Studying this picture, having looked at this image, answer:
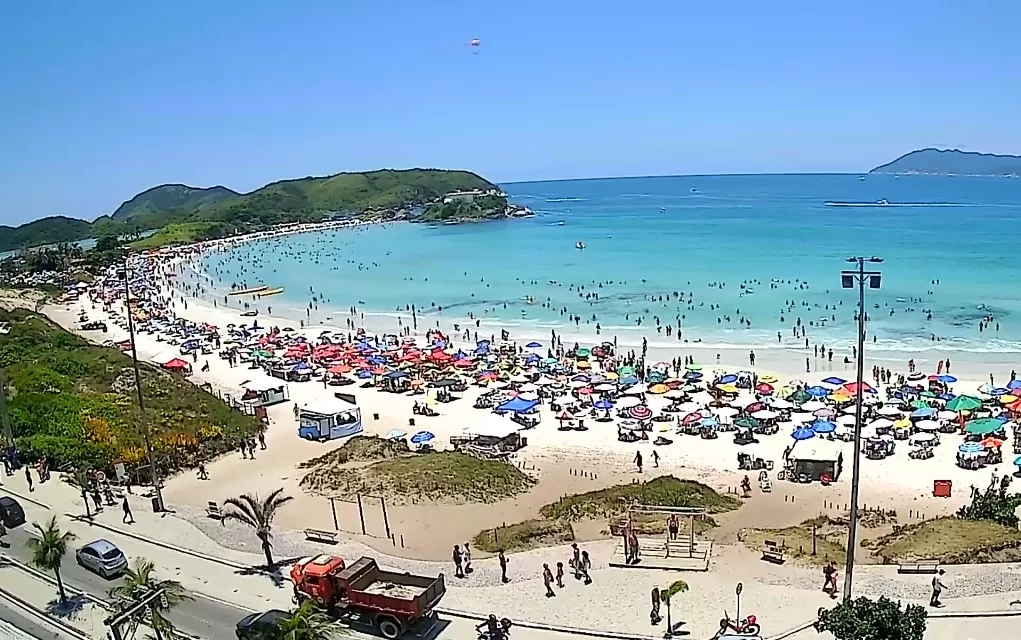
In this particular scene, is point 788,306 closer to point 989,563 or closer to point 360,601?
point 989,563

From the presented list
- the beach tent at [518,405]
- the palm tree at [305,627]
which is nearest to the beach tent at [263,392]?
the beach tent at [518,405]

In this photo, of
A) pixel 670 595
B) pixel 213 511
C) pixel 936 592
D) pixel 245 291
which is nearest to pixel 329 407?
pixel 213 511

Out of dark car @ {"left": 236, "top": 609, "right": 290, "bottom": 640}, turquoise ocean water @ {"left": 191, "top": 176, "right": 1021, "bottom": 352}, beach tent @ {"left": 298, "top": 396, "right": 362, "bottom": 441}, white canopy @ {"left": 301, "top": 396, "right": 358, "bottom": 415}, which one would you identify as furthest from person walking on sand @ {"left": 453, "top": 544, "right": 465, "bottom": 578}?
turquoise ocean water @ {"left": 191, "top": 176, "right": 1021, "bottom": 352}

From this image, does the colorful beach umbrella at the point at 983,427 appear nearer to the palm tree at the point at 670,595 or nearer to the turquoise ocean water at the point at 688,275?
the turquoise ocean water at the point at 688,275

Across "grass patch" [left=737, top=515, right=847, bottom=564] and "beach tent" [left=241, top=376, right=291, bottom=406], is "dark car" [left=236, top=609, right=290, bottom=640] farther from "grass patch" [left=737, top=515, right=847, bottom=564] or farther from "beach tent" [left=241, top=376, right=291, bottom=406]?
"beach tent" [left=241, top=376, right=291, bottom=406]

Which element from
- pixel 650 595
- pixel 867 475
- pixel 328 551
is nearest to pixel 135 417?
pixel 328 551

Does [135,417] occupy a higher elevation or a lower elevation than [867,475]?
higher

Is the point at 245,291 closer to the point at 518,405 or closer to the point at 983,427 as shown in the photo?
the point at 518,405

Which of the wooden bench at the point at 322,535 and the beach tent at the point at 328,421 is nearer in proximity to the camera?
the wooden bench at the point at 322,535
